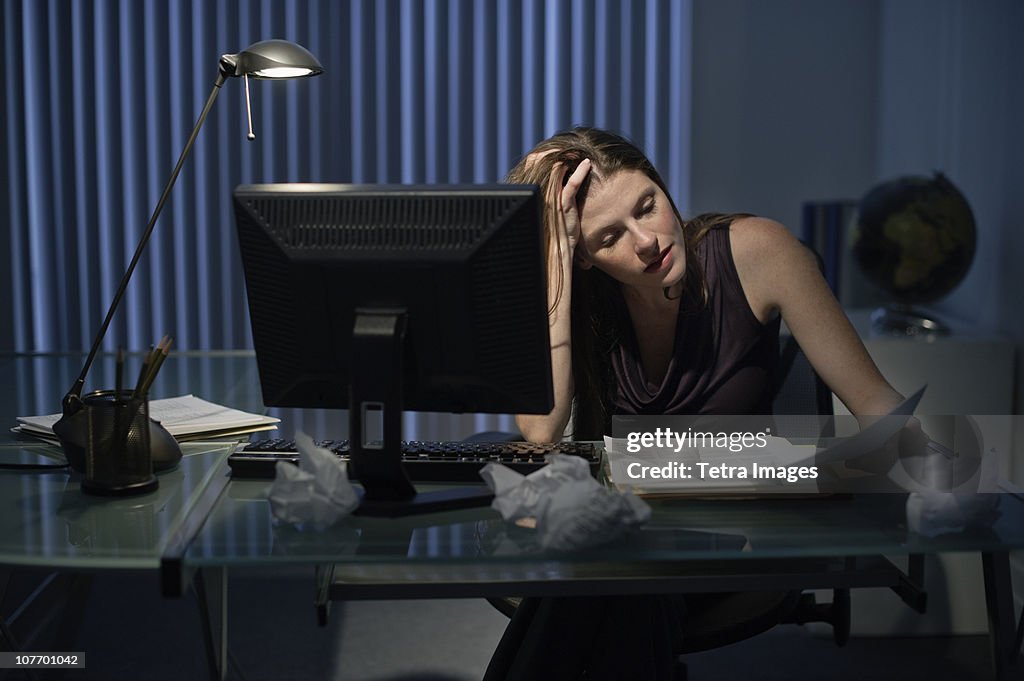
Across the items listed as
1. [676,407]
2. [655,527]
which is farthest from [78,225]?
[655,527]

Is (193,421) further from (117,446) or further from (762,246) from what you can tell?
(762,246)

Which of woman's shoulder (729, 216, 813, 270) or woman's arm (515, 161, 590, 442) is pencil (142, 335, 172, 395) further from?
woman's shoulder (729, 216, 813, 270)

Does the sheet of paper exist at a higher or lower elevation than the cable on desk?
higher

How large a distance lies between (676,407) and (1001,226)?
138 cm

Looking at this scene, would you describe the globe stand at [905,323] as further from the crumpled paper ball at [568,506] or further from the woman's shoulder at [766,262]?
the crumpled paper ball at [568,506]

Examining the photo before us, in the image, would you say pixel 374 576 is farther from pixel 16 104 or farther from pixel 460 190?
pixel 16 104

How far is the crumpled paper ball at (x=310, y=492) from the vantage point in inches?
47.0

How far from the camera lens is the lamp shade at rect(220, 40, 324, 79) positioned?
1.72 metres

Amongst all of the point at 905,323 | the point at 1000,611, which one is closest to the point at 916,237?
the point at 905,323

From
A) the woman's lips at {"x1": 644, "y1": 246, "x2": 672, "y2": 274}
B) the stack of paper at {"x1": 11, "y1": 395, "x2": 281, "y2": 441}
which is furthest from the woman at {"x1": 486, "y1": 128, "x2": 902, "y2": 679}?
the stack of paper at {"x1": 11, "y1": 395, "x2": 281, "y2": 441}

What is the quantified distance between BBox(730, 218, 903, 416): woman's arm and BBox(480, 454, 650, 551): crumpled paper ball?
2.39 feet

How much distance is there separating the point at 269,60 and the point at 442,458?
2.31 feet

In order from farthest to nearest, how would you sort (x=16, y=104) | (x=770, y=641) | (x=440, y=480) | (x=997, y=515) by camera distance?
(x=16, y=104), (x=770, y=641), (x=440, y=480), (x=997, y=515)

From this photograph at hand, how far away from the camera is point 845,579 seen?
Result: 1.25 metres
